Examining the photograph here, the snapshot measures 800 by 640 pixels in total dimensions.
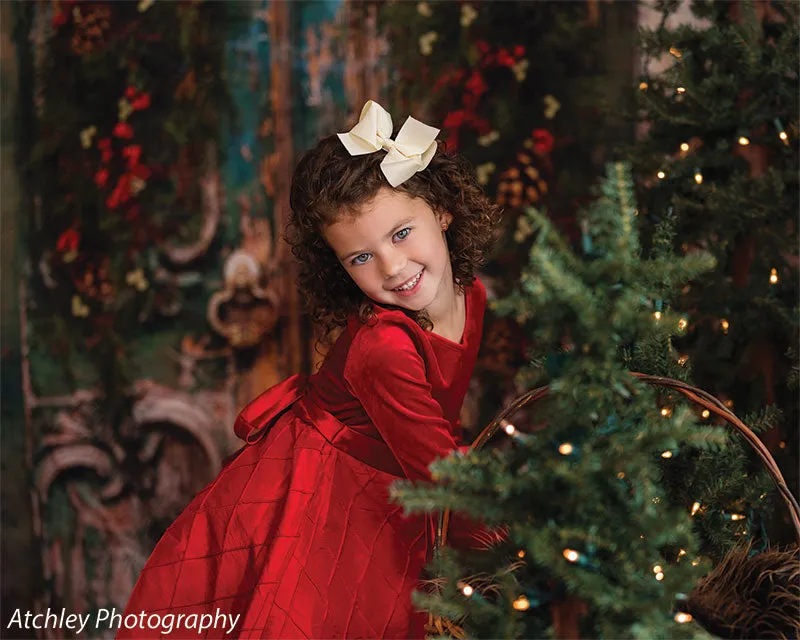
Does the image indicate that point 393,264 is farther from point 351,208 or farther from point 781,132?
point 781,132

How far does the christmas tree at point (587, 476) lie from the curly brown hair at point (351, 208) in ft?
1.61

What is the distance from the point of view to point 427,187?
148 centimetres

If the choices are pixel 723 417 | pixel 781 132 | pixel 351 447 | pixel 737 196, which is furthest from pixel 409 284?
pixel 781 132

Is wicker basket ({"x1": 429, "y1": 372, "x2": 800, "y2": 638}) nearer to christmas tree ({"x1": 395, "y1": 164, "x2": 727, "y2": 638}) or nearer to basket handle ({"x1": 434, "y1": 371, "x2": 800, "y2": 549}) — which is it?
basket handle ({"x1": 434, "y1": 371, "x2": 800, "y2": 549})

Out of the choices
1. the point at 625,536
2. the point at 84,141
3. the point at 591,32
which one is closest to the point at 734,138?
the point at 591,32

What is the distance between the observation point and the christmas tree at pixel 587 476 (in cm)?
93

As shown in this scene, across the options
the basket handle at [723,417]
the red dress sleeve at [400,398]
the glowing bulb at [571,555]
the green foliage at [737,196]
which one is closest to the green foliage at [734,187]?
the green foliage at [737,196]

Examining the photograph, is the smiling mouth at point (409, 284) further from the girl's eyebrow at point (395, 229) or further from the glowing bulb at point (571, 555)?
the glowing bulb at point (571, 555)

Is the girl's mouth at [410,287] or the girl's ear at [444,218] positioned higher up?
the girl's ear at [444,218]

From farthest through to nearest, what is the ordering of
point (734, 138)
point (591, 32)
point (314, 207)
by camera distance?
point (591, 32) < point (734, 138) < point (314, 207)

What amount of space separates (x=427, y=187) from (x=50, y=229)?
152 centimetres

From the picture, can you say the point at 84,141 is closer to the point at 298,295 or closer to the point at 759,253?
the point at 298,295

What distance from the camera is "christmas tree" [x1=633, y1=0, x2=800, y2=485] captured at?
1.65 m

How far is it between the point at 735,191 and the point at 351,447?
2.88ft
